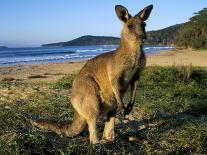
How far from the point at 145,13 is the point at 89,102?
121 centimetres

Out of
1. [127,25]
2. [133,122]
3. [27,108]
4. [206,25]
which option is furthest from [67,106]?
[206,25]

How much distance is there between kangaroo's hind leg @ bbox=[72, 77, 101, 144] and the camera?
16.7ft

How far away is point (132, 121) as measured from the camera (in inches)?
257

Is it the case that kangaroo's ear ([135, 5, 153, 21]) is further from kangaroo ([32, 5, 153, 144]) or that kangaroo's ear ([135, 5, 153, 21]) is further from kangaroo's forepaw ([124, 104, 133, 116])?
kangaroo's forepaw ([124, 104, 133, 116])

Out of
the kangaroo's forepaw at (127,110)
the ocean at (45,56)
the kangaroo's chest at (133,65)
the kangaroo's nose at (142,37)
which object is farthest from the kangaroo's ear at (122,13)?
the ocean at (45,56)

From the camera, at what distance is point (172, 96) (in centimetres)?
877

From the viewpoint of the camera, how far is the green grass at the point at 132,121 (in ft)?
15.9

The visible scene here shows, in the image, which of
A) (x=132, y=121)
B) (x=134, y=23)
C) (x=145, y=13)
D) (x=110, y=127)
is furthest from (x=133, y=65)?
(x=132, y=121)

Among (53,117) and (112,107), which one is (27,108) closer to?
(53,117)

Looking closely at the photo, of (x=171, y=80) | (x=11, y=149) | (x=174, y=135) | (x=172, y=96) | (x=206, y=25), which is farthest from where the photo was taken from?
(x=206, y=25)

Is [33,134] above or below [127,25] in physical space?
below

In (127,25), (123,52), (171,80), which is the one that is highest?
(127,25)

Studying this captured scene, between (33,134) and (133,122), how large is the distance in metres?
1.91

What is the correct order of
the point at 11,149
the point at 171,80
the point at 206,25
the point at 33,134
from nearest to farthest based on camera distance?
the point at 11,149 < the point at 33,134 < the point at 171,80 < the point at 206,25
